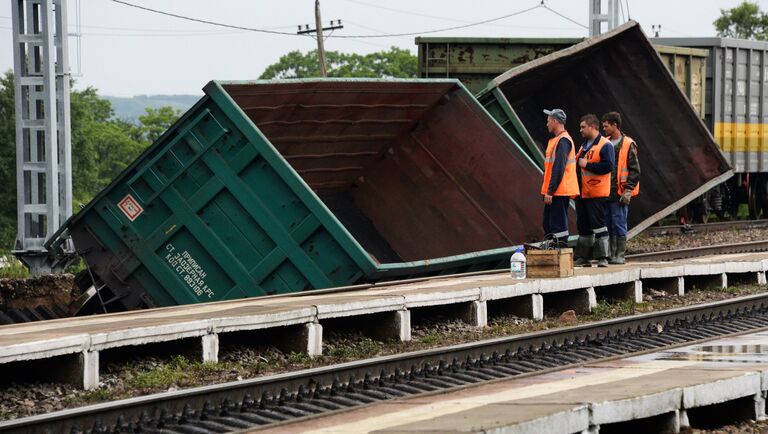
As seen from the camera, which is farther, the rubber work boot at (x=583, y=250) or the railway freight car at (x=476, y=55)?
the railway freight car at (x=476, y=55)

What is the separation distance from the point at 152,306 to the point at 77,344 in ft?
14.5

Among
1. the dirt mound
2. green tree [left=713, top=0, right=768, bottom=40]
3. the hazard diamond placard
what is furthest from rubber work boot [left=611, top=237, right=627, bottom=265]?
green tree [left=713, top=0, right=768, bottom=40]

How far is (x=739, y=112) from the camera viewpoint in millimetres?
29953

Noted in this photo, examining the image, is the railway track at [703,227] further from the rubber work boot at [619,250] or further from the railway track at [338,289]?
the rubber work boot at [619,250]

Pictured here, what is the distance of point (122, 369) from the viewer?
9.05 metres

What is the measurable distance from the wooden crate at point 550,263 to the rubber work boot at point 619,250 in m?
1.87

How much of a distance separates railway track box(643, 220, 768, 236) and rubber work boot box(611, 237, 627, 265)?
998 cm

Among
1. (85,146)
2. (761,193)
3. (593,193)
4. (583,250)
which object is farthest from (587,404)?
(85,146)

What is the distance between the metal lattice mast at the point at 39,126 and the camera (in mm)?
18250

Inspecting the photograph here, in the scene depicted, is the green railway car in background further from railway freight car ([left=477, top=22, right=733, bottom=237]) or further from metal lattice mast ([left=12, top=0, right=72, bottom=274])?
metal lattice mast ([left=12, top=0, right=72, bottom=274])

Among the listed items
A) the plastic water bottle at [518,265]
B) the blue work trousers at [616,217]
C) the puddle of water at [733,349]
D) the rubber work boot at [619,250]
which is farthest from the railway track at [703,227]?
the puddle of water at [733,349]

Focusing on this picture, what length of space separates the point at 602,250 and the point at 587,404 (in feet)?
27.1

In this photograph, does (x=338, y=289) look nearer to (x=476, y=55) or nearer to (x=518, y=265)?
(x=518, y=265)

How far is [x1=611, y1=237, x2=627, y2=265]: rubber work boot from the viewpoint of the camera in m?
14.8
